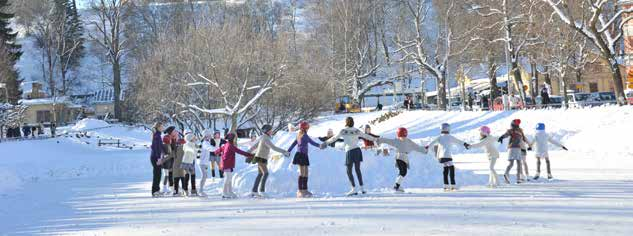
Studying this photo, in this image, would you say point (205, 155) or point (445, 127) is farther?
point (205, 155)

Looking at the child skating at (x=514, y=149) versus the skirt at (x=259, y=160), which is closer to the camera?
the skirt at (x=259, y=160)

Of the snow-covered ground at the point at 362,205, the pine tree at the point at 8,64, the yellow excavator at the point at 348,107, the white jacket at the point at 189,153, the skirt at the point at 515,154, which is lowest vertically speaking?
the snow-covered ground at the point at 362,205

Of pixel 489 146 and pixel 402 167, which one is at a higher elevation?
pixel 489 146

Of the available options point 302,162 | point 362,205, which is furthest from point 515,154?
point 362,205

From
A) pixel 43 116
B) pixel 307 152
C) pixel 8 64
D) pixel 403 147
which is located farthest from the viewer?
pixel 43 116

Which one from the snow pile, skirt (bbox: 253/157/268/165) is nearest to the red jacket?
skirt (bbox: 253/157/268/165)

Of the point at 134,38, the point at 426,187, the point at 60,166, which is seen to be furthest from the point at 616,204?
the point at 134,38

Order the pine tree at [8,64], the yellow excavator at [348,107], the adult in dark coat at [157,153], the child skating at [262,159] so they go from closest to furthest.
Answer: the child skating at [262,159]
the adult in dark coat at [157,153]
the pine tree at [8,64]
the yellow excavator at [348,107]

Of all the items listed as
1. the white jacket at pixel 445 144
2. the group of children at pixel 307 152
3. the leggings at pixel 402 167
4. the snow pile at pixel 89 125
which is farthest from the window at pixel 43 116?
the white jacket at pixel 445 144

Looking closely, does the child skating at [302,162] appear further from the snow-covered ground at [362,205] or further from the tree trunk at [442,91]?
the tree trunk at [442,91]

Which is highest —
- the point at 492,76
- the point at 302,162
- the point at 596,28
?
the point at 492,76

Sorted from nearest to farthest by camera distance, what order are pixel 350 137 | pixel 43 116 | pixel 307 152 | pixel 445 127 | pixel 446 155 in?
pixel 350 137 < pixel 307 152 < pixel 446 155 < pixel 445 127 < pixel 43 116

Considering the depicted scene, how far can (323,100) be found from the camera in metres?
39.4

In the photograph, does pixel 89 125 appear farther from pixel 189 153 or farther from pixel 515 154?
pixel 515 154
